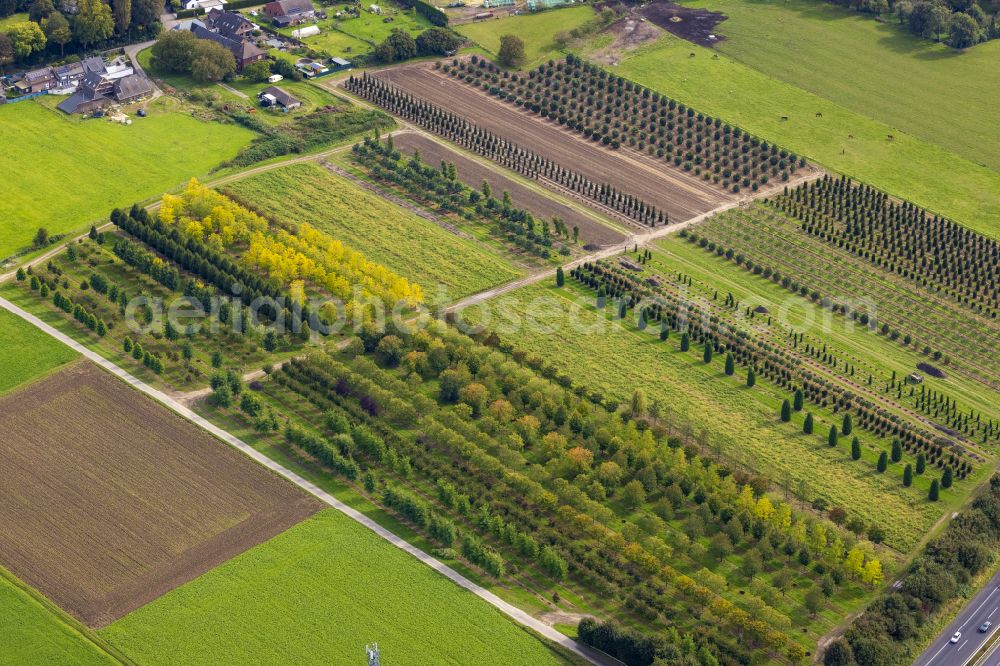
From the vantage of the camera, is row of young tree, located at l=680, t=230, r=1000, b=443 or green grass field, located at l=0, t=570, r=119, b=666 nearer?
green grass field, located at l=0, t=570, r=119, b=666

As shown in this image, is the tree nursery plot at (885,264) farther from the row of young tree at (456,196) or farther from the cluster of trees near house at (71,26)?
the cluster of trees near house at (71,26)

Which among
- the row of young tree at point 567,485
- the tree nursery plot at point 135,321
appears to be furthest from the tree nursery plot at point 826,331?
the tree nursery plot at point 135,321

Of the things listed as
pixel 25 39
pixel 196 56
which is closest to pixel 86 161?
pixel 196 56

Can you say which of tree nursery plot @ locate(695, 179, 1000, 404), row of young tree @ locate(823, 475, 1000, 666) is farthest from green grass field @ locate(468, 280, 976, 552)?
tree nursery plot @ locate(695, 179, 1000, 404)

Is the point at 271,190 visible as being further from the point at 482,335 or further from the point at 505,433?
the point at 505,433

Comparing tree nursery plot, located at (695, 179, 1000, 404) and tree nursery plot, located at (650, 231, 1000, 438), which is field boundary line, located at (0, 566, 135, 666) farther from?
tree nursery plot, located at (695, 179, 1000, 404)

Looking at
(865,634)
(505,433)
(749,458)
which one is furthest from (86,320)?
(865,634)
